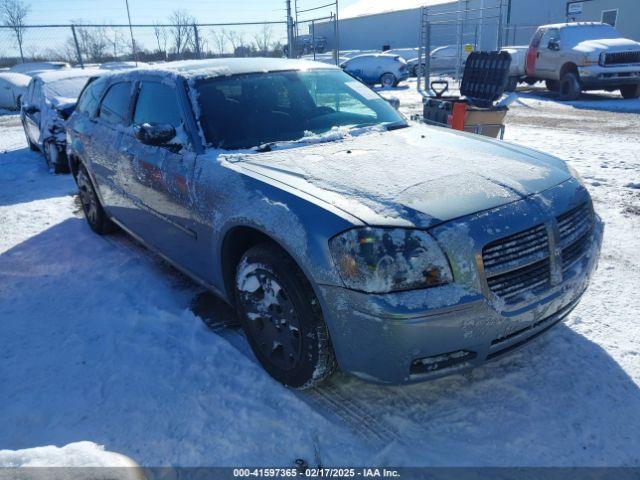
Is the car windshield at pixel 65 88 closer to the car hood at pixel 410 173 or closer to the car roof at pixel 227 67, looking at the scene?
the car roof at pixel 227 67

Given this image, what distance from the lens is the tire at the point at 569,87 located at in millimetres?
13961

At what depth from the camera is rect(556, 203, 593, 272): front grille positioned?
240 centimetres

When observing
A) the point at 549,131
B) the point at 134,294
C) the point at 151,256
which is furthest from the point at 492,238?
the point at 549,131

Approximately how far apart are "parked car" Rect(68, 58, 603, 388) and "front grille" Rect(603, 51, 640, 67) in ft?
39.7

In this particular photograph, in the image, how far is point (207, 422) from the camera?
2.42 m

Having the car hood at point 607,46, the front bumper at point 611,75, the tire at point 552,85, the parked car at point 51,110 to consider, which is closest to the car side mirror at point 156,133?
the parked car at point 51,110

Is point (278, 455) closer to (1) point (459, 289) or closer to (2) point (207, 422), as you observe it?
(2) point (207, 422)

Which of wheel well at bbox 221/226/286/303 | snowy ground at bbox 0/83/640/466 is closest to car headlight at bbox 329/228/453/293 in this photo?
wheel well at bbox 221/226/286/303

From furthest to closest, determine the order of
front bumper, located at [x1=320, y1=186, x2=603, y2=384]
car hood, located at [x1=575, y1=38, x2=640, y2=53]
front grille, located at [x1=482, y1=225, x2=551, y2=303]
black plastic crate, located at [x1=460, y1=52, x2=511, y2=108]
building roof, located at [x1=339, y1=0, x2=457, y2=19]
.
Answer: building roof, located at [x1=339, y1=0, x2=457, y2=19] < car hood, located at [x1=575, y1=38, x2=640, y2=53] < black plastic crate, located at [x1=460, y1=52, x2=511, y2=108] < front grille, located at [x1=482, y1=225, x2=551, y2=303] < front bumper, located at [x1=320, y1=186, x2=603, y2=384]

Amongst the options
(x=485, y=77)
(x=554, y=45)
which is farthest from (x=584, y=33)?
(x=485, y=77)

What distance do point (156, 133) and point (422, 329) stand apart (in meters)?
2.09

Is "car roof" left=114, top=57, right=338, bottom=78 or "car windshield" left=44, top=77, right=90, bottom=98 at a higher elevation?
"car roof" left=114, top=57, right=338, bottom=78

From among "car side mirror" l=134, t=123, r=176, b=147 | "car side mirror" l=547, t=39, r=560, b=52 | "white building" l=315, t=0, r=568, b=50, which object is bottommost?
"car side mirror" l=134, t=123, r=176, b=147

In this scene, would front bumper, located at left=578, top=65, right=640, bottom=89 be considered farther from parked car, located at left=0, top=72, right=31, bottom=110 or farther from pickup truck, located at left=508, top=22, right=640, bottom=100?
parked car, located at left=0, top=72, right=31, bottom=110
